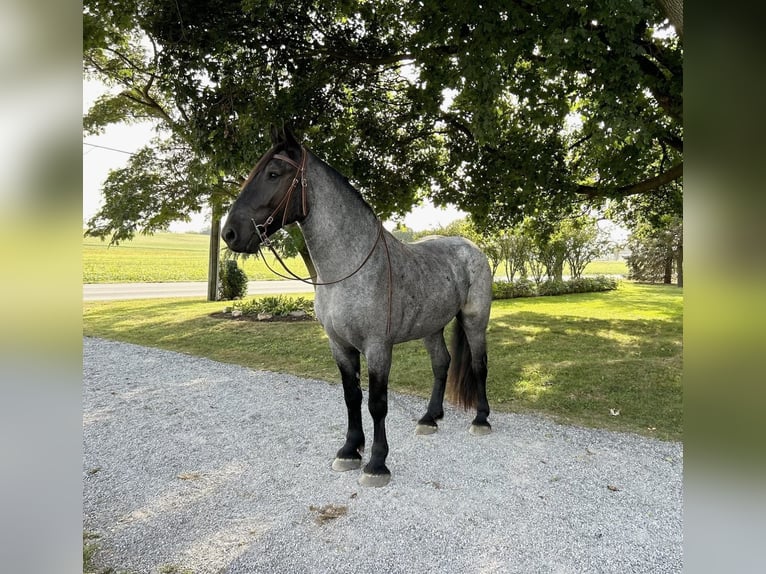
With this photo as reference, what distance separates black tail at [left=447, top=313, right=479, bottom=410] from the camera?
190 inches

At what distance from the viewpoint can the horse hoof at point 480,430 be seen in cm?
456

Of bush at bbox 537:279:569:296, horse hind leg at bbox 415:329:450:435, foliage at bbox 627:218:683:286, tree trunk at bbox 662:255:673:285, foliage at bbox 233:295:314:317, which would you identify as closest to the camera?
horse hind leg at bbox 415:329:450:435

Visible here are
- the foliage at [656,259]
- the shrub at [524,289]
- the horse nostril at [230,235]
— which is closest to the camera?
the horse nostril at [230,235]

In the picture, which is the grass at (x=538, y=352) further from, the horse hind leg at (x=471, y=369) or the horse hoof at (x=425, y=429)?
the horse hoof at (x=425, y=429)

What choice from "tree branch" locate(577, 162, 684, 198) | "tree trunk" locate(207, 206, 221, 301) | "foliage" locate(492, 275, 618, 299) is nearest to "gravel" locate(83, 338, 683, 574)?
"tree branch" locate(577, 162, 684, 198)

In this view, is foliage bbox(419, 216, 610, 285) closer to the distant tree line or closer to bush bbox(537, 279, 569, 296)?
the distant tree line

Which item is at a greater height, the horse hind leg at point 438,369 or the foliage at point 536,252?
the foliage at point 536,252

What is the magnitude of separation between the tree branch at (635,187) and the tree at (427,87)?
0.03 metres

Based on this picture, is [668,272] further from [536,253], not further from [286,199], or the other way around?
[286,199]

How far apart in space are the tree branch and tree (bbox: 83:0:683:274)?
27 millimetres

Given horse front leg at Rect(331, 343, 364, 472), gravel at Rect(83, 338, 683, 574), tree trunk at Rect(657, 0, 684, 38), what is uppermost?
tree trunk at Rect(657, 0, 684, 38)

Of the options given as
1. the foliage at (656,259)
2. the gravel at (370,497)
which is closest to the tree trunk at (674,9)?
the gravel at (370,497)
